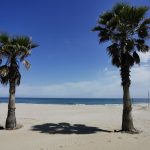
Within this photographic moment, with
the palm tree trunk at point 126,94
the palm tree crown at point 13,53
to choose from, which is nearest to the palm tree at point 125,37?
the palm tree trunk at point 126,94

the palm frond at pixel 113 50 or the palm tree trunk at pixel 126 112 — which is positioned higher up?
the palm frond at pixel 113 50

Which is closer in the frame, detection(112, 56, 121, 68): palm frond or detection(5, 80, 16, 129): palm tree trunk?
detection(112, 56, 121, 68): palm frond

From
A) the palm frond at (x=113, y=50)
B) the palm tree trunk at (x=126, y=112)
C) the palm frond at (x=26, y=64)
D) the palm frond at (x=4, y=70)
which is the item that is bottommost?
the palm tree trunk at (x=126, y=112)

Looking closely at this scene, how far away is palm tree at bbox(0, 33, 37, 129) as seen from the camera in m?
17.7

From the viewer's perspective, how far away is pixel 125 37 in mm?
17234

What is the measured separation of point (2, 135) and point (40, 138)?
2.46m

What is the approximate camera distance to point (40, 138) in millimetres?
14016

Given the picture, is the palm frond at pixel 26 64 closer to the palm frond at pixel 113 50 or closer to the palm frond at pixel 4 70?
the palm frond at pixel 4 70

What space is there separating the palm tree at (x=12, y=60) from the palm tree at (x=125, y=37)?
5.40 metres

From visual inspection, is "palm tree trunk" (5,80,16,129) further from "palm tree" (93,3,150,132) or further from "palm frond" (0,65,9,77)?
"palm tree" (93,3,150,132)

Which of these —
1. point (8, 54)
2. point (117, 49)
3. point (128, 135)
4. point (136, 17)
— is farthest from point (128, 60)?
point (8, 54)

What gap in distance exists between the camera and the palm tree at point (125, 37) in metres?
16.7

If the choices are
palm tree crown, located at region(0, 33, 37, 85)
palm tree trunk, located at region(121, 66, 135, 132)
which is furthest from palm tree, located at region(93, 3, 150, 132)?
palm tree crown, located at region(0, 33, 37, 85)

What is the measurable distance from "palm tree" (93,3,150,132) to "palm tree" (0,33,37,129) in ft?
17.7
